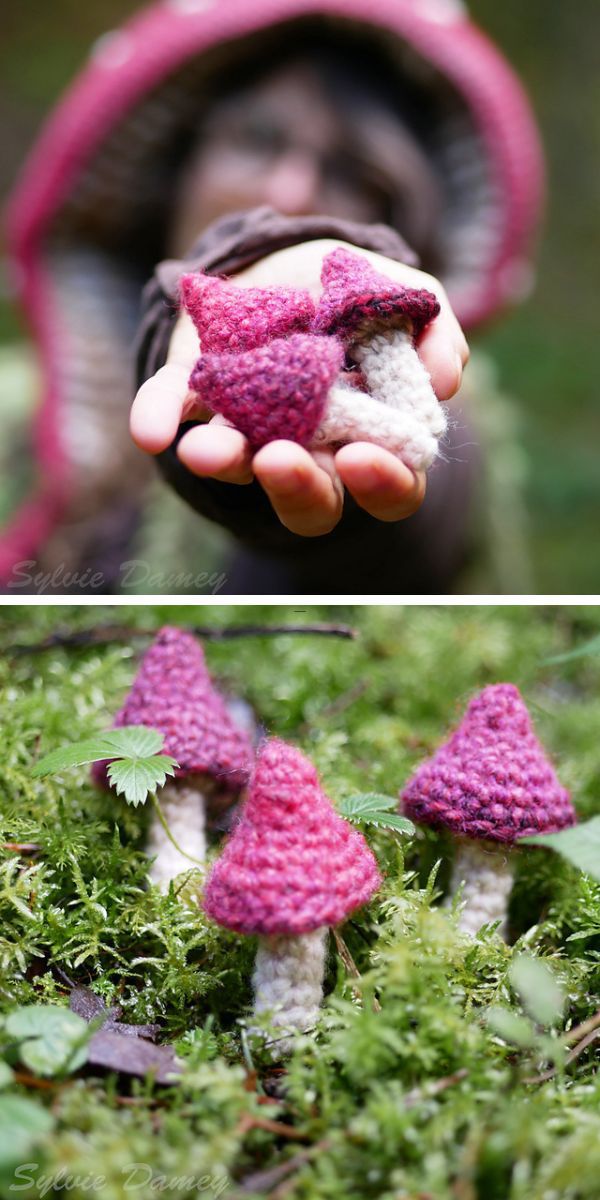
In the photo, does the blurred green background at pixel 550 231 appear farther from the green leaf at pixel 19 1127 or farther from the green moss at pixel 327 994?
the green leaf at pixel 19 1127

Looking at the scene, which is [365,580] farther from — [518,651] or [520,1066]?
[520,1066]

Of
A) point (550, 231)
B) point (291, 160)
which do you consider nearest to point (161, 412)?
point (291, 160)

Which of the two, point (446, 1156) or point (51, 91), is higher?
point (51, 91)

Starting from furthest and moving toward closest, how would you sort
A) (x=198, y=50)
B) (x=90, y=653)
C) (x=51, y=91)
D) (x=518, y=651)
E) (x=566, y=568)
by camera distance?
(x=51, y=91)
(x=566, y=568)
(x=198, y=50)
(x=518, y=651)
(x=90, y=653)

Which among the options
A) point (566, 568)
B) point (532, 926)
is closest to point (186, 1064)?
point (532, 926)

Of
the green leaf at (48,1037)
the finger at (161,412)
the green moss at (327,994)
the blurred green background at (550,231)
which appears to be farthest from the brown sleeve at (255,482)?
Result: the blurred green background at (550,231)

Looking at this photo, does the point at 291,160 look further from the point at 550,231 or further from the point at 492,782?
the point at 550,231
